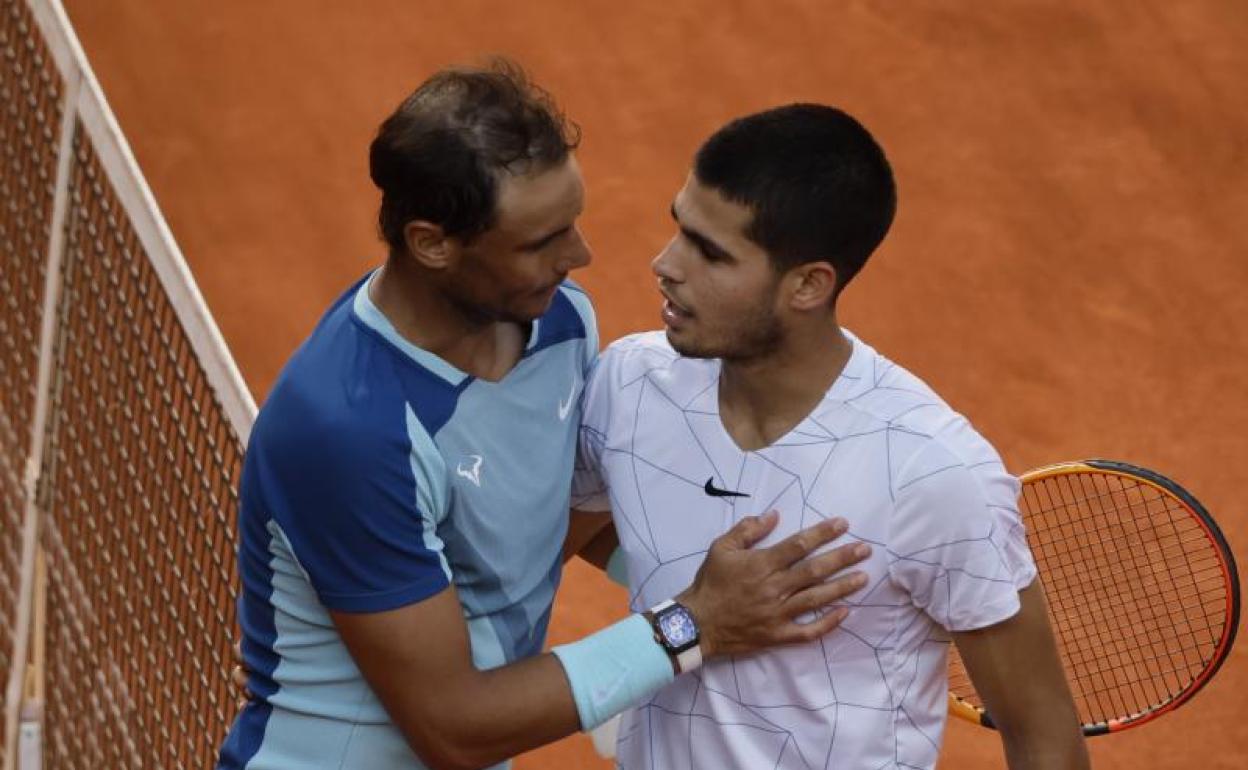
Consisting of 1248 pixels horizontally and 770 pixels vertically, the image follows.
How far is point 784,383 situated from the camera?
3.35 metres

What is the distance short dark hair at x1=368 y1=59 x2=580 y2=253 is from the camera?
10.4 feet

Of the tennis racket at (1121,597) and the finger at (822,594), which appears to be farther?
the tennis racket at (1121,597)

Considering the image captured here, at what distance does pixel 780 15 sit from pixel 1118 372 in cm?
264

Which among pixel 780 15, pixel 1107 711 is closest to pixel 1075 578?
pixel 1107 711

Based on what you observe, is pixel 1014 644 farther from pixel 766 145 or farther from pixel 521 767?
pixel 521 767

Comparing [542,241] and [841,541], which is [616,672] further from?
[542,241]

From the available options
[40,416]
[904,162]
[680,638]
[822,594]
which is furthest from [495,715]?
[904,162]

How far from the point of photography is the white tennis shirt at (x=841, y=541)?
312cm

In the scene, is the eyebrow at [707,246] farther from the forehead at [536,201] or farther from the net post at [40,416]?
the net post at [40,416]

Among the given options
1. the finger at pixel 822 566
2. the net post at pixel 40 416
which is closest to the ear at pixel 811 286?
the finger at pixel 822 566

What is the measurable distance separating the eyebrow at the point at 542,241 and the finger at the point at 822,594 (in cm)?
70

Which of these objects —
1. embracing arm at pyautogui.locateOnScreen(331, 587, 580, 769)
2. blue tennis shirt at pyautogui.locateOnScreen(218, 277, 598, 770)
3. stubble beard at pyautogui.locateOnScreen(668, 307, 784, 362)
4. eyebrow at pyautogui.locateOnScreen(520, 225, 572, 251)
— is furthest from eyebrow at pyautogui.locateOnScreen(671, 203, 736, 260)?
embracing arm at pyautogui.locateOnScreen(331, 587, 580, 769)

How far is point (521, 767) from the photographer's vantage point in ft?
22.5

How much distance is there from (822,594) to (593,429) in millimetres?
589
